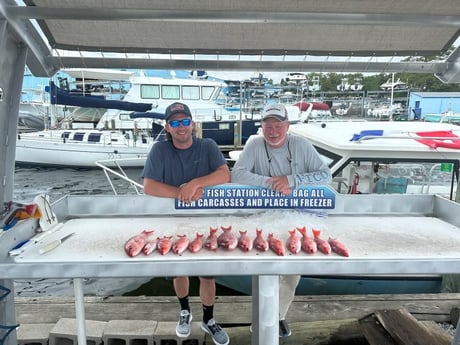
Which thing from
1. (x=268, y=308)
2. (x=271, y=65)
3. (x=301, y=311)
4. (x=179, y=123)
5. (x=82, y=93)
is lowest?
(x=301, y=311)

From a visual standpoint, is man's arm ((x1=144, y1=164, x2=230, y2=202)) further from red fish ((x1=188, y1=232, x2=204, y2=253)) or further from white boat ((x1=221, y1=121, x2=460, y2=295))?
white boat ((x1=221, y1=121, x2=460, y2=295))

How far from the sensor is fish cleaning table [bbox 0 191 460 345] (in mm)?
1653

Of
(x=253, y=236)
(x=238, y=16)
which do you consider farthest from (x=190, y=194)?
(x=238, y=16)

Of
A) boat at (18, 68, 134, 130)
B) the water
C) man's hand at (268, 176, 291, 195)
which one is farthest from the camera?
boat at (18, 68, 134, 130)

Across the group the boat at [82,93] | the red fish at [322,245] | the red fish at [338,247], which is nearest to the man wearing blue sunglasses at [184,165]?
the red fish at [322,245]

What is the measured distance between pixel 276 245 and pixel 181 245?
0.51 m

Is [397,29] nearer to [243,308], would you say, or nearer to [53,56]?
[53,56]

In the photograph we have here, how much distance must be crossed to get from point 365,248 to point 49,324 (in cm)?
297

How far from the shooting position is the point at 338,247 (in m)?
1.83

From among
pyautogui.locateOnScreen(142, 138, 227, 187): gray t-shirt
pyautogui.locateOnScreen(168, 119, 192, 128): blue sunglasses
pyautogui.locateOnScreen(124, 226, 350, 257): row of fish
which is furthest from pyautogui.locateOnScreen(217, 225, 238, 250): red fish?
pyautogui.locateOnScreen(168, 119, 192, 128): blue sunglasses

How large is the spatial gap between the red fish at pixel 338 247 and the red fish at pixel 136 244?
40.5 inches

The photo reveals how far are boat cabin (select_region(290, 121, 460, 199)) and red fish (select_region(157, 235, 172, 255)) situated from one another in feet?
10.0

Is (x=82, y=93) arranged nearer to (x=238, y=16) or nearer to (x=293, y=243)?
(x=238, y=16)

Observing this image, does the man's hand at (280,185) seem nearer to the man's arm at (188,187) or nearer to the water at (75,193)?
the man's arm at (188,187)
